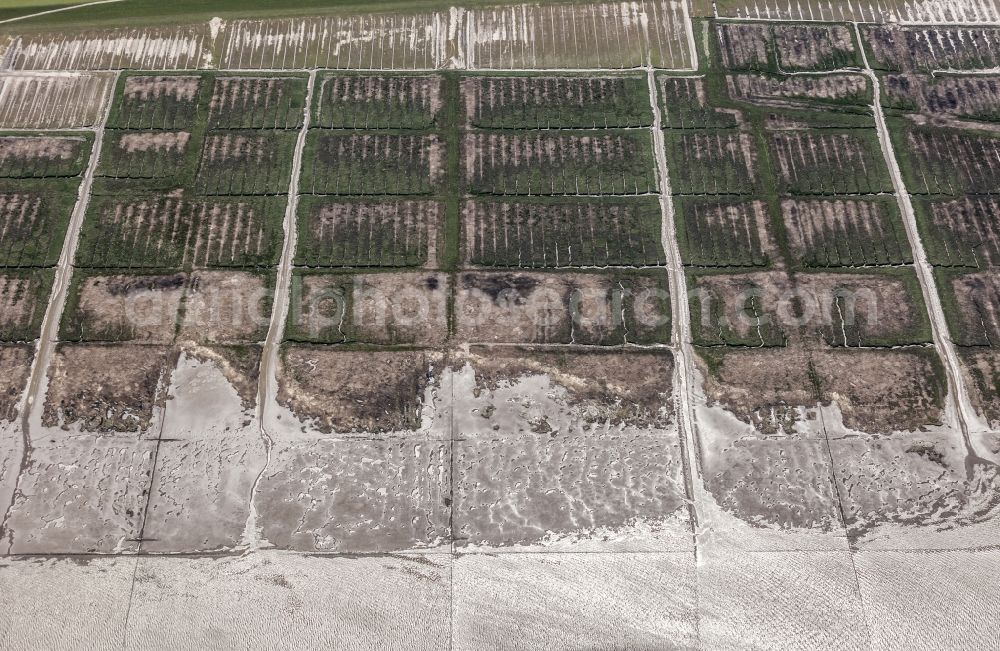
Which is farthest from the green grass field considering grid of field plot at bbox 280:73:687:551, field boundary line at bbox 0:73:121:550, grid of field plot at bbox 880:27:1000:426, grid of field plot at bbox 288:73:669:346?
grid of field plot at bbox 880:27:1000:426

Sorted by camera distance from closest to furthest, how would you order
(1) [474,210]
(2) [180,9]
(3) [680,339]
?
(3) [680,339] → (1) [474,210] → (2) [180,9]

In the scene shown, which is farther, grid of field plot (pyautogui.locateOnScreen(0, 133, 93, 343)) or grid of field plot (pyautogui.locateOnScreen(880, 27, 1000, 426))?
grid of field plot (pyautogui.locateOnScreen(0, 133, 93, 343))

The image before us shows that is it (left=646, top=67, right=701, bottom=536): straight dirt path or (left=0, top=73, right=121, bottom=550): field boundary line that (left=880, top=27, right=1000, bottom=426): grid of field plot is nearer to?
(left=646, top=67, right=701, bottom=536): straight dirt path

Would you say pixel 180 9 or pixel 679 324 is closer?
pixel 679 324

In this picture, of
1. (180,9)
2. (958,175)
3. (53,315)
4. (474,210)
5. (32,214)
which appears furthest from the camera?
(180,9)

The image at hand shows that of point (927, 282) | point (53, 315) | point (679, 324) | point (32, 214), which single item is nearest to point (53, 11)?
point (32, 214)

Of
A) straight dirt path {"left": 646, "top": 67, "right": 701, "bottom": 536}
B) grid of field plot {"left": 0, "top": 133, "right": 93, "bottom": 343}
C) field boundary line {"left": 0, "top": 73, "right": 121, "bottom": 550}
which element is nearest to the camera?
straight dirt path {"left": 646, "top": 67, "right": 701, "bottom": 536}

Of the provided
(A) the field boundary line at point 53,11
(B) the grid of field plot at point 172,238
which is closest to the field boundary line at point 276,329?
(B) the grid of field plot at point 172,238

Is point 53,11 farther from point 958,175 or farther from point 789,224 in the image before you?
point 958,175
